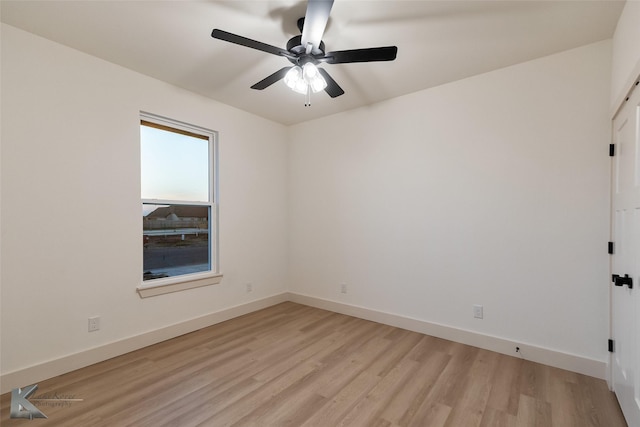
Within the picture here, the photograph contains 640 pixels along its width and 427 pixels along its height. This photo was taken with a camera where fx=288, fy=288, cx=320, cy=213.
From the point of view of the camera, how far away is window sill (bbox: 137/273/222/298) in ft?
9.45

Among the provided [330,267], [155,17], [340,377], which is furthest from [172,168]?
[340,377]

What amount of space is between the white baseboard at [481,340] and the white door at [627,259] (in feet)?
0.79

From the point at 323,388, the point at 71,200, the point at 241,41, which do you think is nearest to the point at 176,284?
the point at 71,200

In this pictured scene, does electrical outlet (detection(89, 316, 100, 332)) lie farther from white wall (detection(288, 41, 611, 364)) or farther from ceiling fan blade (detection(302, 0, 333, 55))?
ceiling fan blade (detection(302, 0, 333, 55))

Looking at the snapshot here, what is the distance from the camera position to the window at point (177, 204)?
118 inches

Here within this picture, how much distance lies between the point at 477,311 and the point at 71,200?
3.82 metres

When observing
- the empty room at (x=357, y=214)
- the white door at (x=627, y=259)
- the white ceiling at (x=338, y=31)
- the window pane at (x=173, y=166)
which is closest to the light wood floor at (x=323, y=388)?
the empty room at (x=357, y=214)

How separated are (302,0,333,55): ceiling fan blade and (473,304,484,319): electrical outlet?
2715 millimetres

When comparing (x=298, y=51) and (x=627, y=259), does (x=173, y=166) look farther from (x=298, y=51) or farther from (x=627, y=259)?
(x=627, y=259)

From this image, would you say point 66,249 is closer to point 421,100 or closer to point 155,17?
point 155,17

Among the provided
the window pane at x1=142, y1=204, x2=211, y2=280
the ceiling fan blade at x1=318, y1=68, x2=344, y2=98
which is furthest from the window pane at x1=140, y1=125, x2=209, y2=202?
the ceiling fan blade at x1=318, y1=68, x2=344, y2=98

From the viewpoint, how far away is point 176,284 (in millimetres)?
3111

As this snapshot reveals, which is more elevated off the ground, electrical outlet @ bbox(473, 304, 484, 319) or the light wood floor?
electrical outlet @ bbox(473, 304, 484, 319)

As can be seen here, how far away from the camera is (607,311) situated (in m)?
2.28
